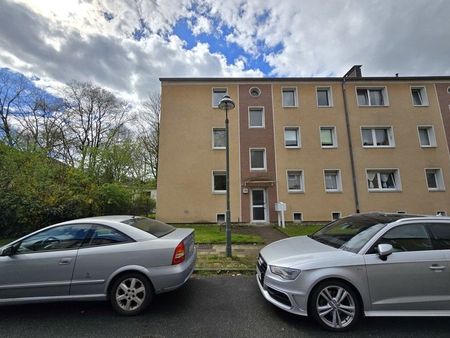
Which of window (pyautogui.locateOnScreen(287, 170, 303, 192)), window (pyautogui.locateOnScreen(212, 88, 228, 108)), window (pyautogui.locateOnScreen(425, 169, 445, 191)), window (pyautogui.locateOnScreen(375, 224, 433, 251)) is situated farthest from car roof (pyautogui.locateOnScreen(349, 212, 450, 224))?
window (pyautogui.locateOnScreen(425, 169, 445, 191))

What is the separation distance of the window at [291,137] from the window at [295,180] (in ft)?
5.79

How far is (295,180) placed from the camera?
14.9 meters

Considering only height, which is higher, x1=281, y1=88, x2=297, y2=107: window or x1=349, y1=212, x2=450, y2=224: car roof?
x1=281, y1=88, x2=297, y2=107: window

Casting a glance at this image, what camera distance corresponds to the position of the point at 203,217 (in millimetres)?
14133

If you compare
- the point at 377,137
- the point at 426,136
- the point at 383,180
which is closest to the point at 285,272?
the point at 383,180

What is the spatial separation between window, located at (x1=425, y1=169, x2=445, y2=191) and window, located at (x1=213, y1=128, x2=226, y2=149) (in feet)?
43.2

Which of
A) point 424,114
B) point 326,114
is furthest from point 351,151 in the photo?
point 424,114

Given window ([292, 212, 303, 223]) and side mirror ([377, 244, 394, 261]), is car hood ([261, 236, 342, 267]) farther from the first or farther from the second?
window ([292, 212, 303, 223])

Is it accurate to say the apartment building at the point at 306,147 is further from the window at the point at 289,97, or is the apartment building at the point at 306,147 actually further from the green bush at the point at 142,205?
the green bush at the point at 142,205

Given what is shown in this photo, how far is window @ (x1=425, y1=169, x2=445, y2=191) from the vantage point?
47.8 ft

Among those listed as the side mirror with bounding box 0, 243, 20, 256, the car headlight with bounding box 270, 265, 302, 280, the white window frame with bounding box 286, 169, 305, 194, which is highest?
the white window frame with bounding box 286, 169, 305, 194

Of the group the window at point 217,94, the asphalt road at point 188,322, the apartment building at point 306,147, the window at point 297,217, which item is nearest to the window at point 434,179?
the apartment building at point 306,147

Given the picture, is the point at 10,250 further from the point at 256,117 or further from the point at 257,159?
the point at 256,117

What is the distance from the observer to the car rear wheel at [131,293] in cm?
359
